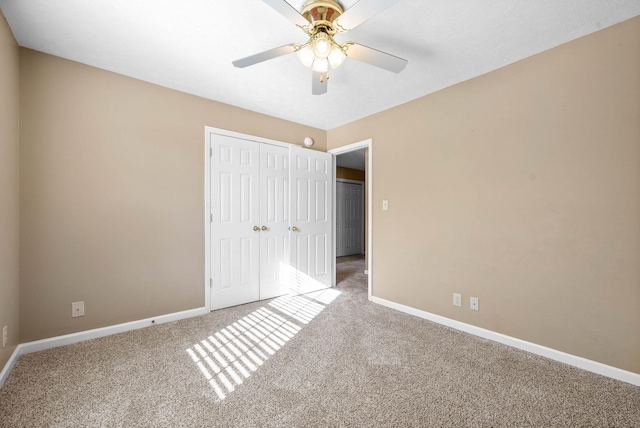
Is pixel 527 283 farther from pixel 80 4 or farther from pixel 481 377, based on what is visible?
pixel 80 4

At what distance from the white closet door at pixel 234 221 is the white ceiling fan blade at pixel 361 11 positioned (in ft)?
6.54

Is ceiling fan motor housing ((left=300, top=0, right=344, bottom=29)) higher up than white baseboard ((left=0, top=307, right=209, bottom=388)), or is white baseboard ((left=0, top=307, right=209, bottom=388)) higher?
ceiling fan motor housing ((left=300, top=0, right=344, bottom=29))

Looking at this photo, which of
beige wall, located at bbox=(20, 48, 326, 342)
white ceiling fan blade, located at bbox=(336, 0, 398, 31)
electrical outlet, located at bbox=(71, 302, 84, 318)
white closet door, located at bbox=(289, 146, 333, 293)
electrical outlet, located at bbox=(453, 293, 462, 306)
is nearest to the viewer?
white ceiling fan blade, located at bbox=(336, 0, 398, 31)

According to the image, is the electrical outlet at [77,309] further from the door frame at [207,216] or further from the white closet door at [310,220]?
the white closet door at [310,220]

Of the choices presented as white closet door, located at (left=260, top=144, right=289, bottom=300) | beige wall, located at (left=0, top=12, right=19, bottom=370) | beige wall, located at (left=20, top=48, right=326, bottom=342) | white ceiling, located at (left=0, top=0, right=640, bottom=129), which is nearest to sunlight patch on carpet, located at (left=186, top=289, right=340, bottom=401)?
white closet door, located at (left=260, top=144, right=289, bottom=300)

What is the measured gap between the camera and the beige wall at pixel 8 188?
174 cm

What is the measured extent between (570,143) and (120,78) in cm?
377

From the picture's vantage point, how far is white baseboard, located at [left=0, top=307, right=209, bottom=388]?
1929 mm

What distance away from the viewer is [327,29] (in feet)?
5.32

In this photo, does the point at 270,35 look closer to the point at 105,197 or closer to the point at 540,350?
the point at 105,197

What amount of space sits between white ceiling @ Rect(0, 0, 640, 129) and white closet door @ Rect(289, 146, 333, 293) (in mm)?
1230

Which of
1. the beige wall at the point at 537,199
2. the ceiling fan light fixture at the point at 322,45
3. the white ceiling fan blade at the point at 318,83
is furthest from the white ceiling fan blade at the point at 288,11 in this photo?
the beige wall at the point at 537,199

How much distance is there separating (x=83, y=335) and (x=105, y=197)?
1189mm

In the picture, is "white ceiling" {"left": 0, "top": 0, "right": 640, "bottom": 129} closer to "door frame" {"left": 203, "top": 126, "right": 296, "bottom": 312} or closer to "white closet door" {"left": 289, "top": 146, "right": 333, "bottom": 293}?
"door frame" {"left": 203, "top": 126, "right": 296, "bottom": 312}
